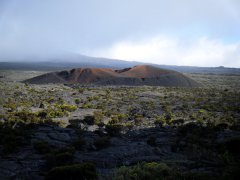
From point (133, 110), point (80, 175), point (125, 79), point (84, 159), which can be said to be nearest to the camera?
point (80, 175)

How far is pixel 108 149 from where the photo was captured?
1139 cm

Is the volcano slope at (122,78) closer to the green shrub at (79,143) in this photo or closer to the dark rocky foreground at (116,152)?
the dark rocky foreground at (116,152)

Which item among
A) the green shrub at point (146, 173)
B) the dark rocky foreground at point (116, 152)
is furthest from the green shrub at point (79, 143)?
the green shrub at point (146, 173)

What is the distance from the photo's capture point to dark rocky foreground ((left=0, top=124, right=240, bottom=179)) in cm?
853

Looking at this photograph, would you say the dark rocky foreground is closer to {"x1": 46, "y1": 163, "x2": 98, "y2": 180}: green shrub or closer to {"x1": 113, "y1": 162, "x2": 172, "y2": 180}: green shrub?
{"x1": 46, "y1": 163, "x2": 98, "y2": 180}: green shrub

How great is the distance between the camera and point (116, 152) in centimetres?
1075

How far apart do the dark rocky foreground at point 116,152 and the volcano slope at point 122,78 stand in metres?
45.1

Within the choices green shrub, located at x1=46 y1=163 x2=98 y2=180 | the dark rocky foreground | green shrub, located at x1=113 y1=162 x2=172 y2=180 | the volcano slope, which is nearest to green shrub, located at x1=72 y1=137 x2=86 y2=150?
the dark rocky foreground

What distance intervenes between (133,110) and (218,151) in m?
15.4

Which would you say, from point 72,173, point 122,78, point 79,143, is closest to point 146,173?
point 72,173

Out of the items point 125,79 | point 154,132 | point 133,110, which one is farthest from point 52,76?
point 154,132

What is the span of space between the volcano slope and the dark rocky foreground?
45.1 meters

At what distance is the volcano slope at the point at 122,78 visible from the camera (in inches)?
2382

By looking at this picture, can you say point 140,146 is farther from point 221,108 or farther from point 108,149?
point 221,108
